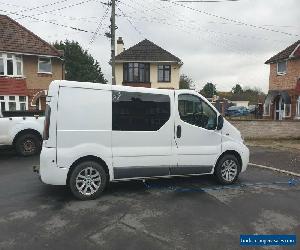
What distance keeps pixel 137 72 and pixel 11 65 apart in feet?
47.0

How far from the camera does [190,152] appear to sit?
7.02 metres

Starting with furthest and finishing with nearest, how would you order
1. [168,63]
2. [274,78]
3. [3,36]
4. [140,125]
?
[168,63]
[274,78]
[3,36]
[140,125]

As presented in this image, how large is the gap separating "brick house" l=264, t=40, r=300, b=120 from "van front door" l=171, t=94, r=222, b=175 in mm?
20371

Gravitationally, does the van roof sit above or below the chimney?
below

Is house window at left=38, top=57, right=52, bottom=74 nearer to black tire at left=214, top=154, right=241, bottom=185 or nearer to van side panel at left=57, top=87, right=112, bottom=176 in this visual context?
van side panel at left=57, top=87, right=112, bottom=176

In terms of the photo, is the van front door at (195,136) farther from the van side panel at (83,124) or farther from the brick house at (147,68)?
the brick house at (147,68)

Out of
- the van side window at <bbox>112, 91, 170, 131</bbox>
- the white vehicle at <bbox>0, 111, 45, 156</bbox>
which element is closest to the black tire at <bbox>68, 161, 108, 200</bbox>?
the van side window at <bbox>112, 91, 170, 131</bbox>

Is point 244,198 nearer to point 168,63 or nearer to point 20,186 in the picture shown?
point 20,186

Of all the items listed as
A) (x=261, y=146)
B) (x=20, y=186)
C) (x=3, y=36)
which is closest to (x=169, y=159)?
(x=20, y=186)

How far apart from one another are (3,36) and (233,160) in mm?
21304

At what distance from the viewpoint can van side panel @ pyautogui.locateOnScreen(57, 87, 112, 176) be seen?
5.98 m

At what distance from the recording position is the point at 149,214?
555 centimetres

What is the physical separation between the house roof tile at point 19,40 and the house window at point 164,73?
13.0m

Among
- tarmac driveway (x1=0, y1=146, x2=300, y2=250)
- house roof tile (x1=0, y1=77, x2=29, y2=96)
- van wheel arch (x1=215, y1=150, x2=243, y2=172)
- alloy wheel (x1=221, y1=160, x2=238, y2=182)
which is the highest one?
house roof tile (x1=0, y1=77, x2=29, y2=96)
